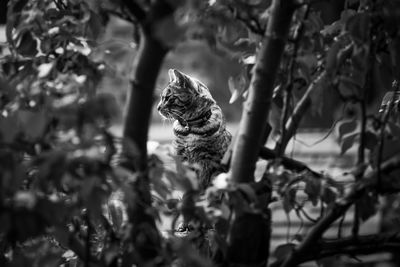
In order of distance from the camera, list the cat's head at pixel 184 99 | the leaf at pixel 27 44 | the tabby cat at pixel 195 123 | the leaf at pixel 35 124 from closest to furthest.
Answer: the leaf at pixel 35 124
the leaf at pixel 27 44
the tabby cat at pixel 195 123
the cat's head at pixel 184 99

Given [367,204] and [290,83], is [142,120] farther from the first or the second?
[367,204]

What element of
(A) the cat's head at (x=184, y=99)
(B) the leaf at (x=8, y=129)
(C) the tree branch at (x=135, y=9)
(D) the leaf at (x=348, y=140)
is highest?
(C) the tree branch at (x=135, y=9)

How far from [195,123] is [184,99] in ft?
0.56

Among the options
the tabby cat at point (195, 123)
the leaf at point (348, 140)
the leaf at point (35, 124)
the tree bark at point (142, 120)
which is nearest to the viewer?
the leaf at point (35, 124)

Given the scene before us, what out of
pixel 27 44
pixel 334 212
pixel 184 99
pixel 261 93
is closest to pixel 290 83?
pixel 261 93

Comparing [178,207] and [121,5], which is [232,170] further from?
[121,5]

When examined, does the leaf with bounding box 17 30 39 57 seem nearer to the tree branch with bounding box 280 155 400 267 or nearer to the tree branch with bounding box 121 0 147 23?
the tree branch with bounding box 121 0 147 23

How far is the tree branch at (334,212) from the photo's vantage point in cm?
179

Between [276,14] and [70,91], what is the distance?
0.67 meters

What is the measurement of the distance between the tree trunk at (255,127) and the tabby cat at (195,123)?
5.77 ft

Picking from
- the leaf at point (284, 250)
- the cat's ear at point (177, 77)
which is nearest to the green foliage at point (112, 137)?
the leaf at point (284, 250)

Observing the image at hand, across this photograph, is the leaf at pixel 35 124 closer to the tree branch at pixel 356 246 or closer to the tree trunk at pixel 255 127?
the tree trunk at pixel 255 127

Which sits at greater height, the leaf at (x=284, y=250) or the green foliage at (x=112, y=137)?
the green foliage at (x=112, y=137)

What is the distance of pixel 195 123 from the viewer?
13.0 ft
